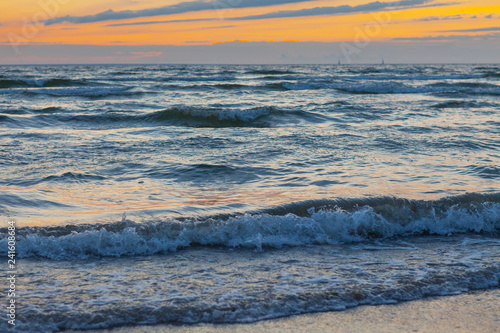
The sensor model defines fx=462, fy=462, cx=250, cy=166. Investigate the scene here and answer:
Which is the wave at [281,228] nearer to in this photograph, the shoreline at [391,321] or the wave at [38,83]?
the shoreline at [391,321]

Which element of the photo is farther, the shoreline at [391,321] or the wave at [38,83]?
the wave at [38,83]

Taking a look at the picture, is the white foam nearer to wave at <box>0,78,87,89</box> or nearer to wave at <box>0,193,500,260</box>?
wave at <box>0,193,500,260</box>

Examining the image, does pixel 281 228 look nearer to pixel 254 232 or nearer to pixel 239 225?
pixel 254 232

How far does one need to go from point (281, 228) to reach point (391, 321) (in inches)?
79.4

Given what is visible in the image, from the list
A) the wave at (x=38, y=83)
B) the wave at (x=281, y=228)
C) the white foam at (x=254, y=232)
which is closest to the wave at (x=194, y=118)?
the wave at (x=281, y=228)

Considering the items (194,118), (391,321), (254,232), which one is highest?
(194,118)

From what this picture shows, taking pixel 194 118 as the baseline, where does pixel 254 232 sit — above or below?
below

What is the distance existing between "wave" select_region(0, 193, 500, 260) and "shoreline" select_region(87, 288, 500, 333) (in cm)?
156

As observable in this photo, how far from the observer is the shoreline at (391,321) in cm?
325

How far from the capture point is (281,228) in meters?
5.23

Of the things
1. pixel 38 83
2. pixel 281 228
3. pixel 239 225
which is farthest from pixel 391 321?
pixel 38 83

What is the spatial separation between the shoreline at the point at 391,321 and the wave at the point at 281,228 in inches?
61.3

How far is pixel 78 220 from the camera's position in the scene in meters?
5.15

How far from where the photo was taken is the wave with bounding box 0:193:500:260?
15.4 ft
